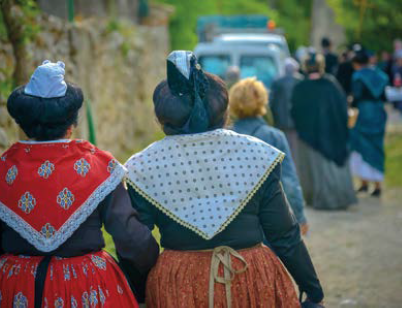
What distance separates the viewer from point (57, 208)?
309 centimetres

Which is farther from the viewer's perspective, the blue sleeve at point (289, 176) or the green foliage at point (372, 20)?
the green foliage at point (372, 20)

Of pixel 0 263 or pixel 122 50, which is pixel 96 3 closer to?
pixel 122 50

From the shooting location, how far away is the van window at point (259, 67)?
13.2 m

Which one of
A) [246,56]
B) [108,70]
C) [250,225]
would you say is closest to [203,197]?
[250,225]

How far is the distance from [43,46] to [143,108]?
21.9 feet

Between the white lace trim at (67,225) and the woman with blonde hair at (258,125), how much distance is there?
2.23 metres

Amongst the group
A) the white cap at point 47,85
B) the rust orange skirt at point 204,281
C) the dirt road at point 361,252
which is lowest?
the dirt road at point 361,252

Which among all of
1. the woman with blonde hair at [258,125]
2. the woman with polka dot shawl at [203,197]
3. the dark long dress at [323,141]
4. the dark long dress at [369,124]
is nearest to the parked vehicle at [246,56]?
the dark long dress at [369,124]

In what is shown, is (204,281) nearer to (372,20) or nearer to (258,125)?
(258,125)

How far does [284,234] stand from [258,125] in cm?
209

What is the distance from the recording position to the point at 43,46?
834cm

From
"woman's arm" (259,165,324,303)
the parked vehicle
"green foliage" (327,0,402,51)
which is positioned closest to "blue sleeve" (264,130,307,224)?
"woman's arm" (259,165,324,303)

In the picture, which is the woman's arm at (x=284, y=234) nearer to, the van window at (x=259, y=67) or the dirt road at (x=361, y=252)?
the dirt road at (x=361, y=252)

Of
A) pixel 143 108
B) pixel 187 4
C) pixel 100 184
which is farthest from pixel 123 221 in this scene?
pixel 187 4
